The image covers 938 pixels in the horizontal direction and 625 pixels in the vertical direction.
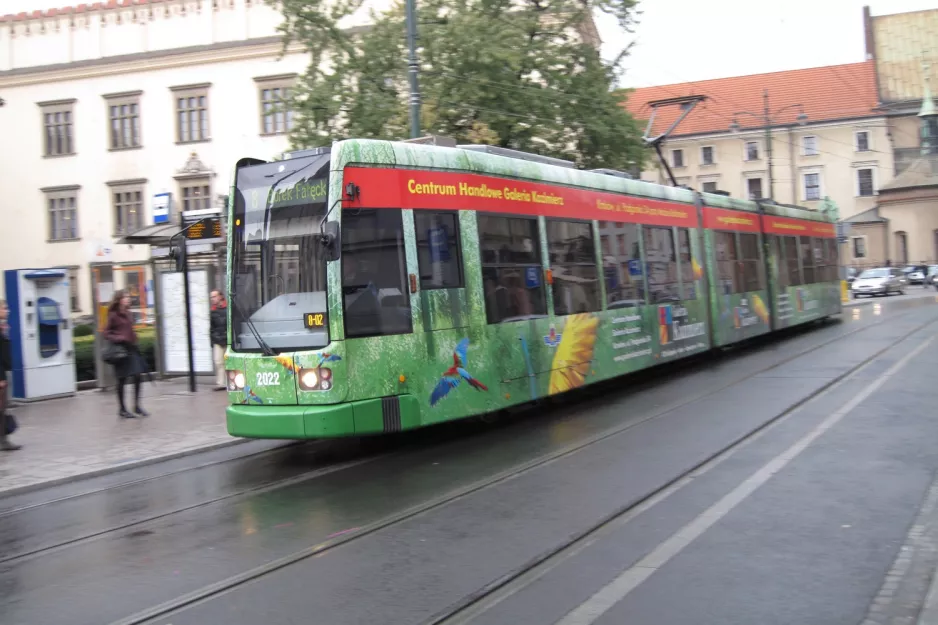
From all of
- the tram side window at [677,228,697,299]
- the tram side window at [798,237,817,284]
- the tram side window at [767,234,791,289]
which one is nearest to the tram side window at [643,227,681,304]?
the tram side window at [677,228,697,299]

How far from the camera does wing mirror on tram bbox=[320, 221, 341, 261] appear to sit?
9.30m

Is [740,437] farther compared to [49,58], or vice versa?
[49,58]

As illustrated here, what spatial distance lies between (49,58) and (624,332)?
126 ft

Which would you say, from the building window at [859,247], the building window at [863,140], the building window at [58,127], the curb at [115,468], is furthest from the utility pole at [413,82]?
the building window at [863,140]

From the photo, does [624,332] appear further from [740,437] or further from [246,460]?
[246,460]

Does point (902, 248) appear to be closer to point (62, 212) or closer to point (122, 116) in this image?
point (122, 116)

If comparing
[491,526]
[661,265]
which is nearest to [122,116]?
[661,265]

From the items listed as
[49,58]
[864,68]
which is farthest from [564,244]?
[864,68]

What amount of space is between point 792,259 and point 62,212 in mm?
34221

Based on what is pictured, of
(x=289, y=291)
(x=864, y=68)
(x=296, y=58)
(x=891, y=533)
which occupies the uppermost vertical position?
(x=864, y=68)

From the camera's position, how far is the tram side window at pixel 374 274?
31.3 feet

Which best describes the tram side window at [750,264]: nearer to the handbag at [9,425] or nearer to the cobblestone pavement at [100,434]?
the cobblestone pavement at [100,434]

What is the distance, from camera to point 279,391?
966 centimetres

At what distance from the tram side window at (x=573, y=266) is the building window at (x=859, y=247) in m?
68.4
